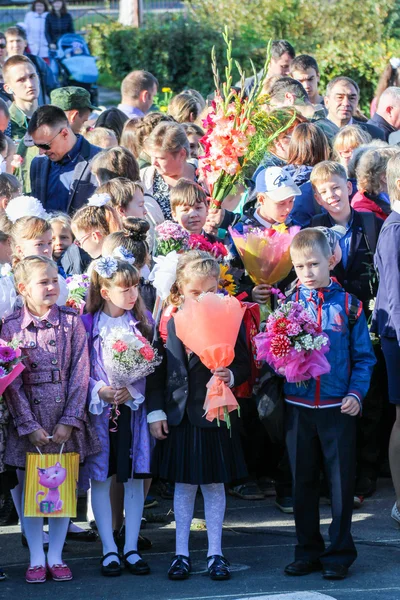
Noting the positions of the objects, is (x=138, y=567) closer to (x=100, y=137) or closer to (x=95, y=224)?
(x=95, y=224)

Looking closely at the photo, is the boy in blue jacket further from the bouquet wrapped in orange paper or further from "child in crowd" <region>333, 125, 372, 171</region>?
"child in crowd" <region>333, 125, 372, 171</region>

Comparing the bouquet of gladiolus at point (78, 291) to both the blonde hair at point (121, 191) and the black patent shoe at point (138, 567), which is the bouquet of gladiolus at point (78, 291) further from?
the black patent shoe at point (138, 567)

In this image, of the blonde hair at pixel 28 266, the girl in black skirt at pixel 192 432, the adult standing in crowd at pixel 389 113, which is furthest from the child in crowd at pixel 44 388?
the adult standing in crowd at pixel 389 113

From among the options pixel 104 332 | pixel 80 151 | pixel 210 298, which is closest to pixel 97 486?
pixel 104 332

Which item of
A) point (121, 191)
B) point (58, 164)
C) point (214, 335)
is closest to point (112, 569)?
point (214, 335)

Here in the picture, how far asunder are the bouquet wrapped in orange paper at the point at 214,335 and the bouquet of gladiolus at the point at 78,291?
2.41 ft

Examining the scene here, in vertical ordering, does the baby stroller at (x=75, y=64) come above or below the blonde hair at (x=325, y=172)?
above

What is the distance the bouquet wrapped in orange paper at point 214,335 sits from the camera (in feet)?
18.7

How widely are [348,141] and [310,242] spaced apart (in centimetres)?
294

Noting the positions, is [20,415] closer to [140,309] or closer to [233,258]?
[140,309]

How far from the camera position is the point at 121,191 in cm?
705

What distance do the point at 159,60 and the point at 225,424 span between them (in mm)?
14838

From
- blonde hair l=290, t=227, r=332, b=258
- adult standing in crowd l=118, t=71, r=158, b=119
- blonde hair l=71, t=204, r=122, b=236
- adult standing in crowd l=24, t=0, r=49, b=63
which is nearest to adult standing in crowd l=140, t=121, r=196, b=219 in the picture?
blonde hair l=71, t=204, r=122, b=236

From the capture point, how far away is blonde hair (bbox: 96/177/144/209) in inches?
277
